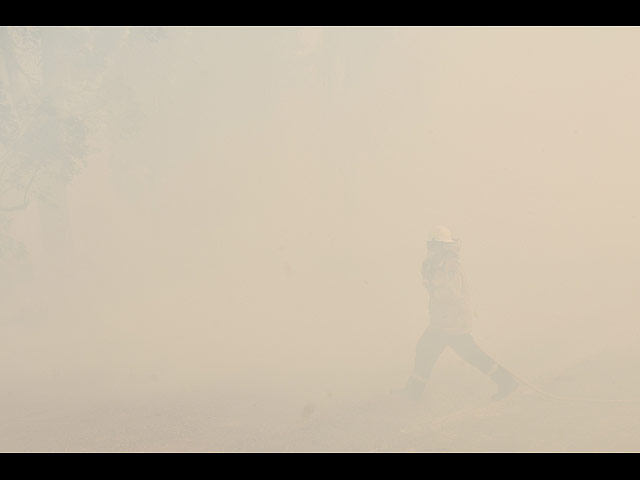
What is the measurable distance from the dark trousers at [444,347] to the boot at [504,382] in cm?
10

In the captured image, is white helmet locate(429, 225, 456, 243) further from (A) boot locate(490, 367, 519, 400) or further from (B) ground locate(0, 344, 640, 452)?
(B) ground locate(0, 344, 640, 452)

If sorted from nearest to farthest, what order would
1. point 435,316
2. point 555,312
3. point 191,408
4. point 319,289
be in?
point 435,316 → point 191,408 → point 555,312 → point 319,289

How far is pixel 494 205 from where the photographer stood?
18312 mm

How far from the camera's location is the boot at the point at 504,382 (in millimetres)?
6773

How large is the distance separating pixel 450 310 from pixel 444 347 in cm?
43

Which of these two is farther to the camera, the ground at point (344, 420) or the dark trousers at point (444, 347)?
the dark trousers at point (444, 347)

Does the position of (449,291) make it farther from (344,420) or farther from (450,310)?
(344,420)

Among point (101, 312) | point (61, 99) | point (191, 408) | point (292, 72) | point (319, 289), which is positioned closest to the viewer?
point (191, 408)

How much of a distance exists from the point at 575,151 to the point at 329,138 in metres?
7.86

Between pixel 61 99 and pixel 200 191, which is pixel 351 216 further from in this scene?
pixel 61 99

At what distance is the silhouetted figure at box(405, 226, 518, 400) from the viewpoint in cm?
675

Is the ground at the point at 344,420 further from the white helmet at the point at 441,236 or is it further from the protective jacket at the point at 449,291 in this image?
the white helmet at the point at 441,236

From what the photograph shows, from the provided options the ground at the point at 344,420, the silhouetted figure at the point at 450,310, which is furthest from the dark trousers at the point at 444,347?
the ground at the point at 344,420

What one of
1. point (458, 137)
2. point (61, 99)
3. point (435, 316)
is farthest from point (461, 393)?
point (458, 137)
